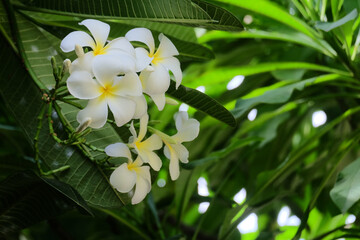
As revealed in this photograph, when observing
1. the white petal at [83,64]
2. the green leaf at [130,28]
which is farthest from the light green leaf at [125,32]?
the white petal at [83,64]

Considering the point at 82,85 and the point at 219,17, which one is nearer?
the point at 82,85

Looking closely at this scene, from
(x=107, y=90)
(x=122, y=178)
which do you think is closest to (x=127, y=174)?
(x=122, y=178)

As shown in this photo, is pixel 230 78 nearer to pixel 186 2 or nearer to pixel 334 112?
pixel 334 112

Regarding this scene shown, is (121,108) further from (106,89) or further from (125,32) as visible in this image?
(125,32)

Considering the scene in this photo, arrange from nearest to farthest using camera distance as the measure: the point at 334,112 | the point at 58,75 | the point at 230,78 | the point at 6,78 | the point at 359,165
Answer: the point at 58,75, the point at 6,78, the point at 359,165, the point at 230,78, the point at 334,112

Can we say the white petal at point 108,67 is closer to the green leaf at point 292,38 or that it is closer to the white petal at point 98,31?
the white petal at point 98,31

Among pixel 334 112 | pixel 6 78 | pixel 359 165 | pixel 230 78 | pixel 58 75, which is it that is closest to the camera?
pixel 58 75

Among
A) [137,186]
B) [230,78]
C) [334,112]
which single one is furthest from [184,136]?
[334,112]
